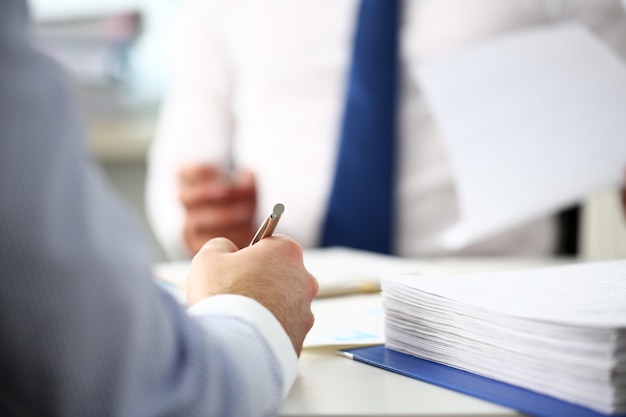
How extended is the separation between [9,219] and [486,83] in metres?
0.86

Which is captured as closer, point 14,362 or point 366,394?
point 14,362

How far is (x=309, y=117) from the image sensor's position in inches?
49.2

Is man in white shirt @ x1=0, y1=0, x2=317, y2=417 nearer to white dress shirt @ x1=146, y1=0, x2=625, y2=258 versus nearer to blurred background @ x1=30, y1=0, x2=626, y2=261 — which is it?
white dress shirt @ x1=146, y1=0, x2=625, y2=258

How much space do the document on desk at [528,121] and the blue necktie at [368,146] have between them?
0.14 metres

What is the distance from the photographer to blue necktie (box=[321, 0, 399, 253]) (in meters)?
1.16

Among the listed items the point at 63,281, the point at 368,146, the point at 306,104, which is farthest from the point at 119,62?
the point at 63,281

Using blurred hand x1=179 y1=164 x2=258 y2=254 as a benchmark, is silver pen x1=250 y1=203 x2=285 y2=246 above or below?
above

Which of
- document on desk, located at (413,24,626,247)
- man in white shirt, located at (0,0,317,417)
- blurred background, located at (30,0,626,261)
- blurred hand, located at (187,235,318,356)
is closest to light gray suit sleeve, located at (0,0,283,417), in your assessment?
man in white shirt, located at (0,0,317,417)

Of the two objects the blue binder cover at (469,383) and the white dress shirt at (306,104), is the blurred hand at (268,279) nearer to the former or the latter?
the blue binder cover at (469,383)

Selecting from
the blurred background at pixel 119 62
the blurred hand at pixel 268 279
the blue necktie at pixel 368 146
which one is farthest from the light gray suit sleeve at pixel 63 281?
the blurred background at pixel 119 62

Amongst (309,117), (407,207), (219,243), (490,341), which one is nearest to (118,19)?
(309,117)

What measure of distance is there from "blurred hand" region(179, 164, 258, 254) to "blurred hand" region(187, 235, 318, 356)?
57 centimetres

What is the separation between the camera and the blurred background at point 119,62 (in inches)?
81.7

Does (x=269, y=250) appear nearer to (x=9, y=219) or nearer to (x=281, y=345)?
(x=281, y=345)
